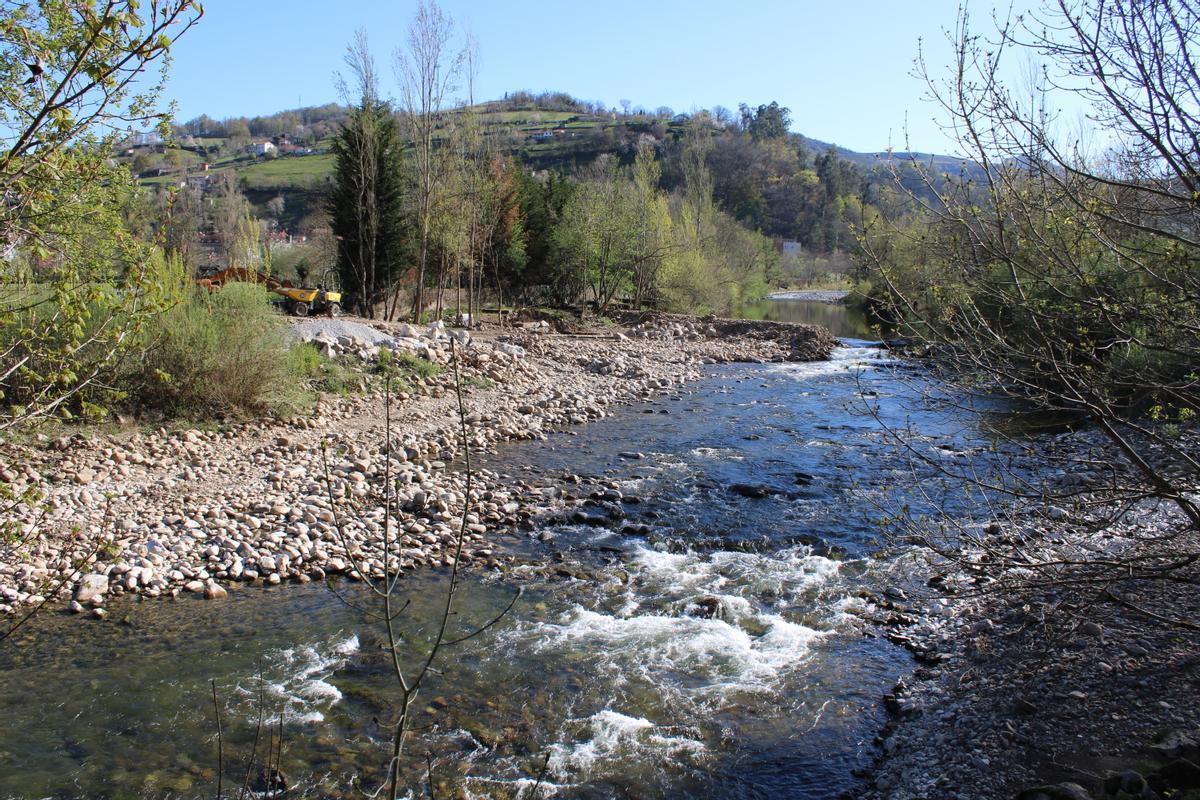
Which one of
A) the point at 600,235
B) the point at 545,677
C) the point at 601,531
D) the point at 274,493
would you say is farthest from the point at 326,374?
the point at 600,235

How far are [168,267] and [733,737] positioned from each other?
37.7ft

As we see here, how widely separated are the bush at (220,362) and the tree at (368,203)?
10710 mm

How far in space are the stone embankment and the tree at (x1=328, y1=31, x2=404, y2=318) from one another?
7.39 metres

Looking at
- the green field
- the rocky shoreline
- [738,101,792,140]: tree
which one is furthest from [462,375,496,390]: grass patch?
[738,101,792,140]: tree

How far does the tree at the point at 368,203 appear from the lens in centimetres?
2194

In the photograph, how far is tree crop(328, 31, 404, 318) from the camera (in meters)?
21.9

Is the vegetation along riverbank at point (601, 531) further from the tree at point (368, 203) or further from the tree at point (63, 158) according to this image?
the tree at point (368, 203)

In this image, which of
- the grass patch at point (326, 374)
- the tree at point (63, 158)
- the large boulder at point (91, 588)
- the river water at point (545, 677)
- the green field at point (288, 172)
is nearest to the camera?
the tree at point (63, 158)

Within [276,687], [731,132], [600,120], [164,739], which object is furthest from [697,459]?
[600,120]

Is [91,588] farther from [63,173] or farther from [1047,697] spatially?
[1047,697]

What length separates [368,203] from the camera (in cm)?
2277

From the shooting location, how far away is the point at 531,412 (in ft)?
49.4

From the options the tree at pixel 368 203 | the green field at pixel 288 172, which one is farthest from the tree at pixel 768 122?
the tree at pixel 368 203

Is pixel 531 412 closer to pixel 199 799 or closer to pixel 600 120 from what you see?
pixel 199 799
